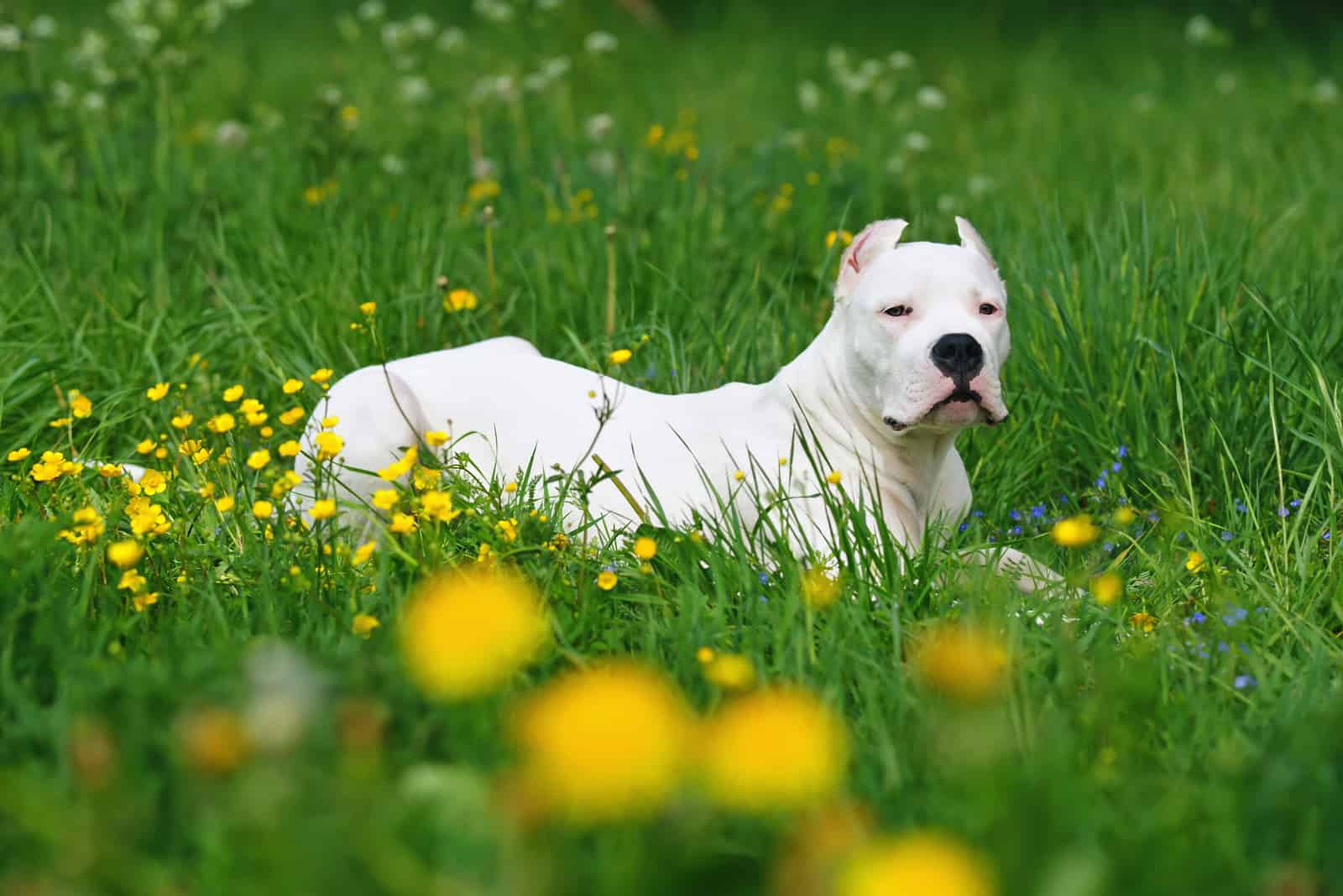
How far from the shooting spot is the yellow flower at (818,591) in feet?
8.00

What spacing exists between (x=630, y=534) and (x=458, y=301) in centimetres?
133

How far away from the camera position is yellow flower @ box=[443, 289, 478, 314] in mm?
3992

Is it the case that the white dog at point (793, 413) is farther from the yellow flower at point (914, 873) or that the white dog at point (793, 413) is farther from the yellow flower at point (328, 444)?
the yellow flower at point (914, 873)

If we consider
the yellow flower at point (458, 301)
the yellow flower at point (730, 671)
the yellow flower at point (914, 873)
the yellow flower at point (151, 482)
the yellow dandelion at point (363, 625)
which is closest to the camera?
the yellow flower at point (914, 873)

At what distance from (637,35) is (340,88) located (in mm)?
3674

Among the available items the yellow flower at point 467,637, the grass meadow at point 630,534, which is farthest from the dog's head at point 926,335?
the yellow flower at point 467,637

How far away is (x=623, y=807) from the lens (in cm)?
117

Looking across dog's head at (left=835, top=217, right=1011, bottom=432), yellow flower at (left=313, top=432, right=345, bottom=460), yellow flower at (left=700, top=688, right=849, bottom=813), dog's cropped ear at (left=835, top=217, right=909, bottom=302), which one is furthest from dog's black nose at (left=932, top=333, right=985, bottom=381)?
yellow flower at (left=700, top=688, right=849, bottom=813)

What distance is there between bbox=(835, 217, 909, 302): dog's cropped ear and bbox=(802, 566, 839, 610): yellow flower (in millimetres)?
797

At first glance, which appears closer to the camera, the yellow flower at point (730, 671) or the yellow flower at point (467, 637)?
the yellow flower at point (467, 637)

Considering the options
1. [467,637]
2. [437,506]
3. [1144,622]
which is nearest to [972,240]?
[1144,622]

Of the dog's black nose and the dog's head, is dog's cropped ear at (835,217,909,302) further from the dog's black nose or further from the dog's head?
the dog's black nose

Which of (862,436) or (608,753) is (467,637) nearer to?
(608,753)

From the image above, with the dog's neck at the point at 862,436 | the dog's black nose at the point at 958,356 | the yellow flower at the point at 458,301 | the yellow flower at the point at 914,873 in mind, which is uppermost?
the yellow flower at the point at 914,873
